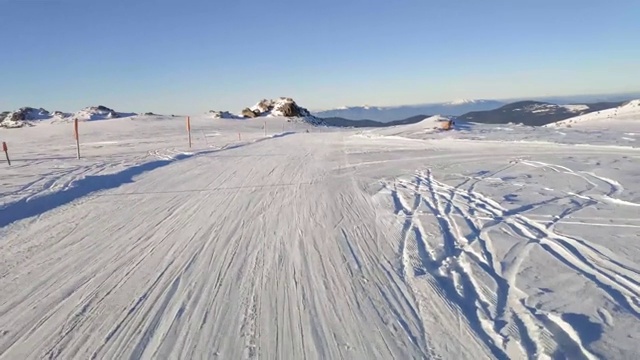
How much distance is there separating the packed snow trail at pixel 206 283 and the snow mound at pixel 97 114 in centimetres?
6002

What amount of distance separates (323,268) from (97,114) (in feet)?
225

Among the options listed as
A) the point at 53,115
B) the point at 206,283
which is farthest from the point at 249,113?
the point at 206,283

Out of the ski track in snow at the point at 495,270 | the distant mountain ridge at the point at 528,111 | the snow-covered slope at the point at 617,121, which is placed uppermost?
the distant mountain ridge at the point at 528,111

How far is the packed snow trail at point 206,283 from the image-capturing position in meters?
3.71

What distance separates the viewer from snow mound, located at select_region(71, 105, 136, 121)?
61.3 m

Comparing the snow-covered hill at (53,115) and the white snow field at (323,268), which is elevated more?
the snow-covered hill at (53,115)

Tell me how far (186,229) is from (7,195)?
5081 millimetres

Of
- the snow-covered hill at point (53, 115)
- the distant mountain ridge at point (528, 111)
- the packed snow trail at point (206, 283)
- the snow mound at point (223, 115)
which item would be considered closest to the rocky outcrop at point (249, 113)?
the snow mound at point (223, 115)

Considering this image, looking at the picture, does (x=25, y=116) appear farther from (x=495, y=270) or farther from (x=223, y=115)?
(x=495, y=270)

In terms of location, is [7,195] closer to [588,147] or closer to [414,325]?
[414,325]

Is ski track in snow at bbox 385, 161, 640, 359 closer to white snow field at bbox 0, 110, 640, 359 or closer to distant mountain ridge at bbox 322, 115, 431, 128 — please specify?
white snow field at bbox 0, 110, 640, 359

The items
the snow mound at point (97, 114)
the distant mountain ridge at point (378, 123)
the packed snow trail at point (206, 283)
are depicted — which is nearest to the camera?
the packed snow trail at point (206, 283)

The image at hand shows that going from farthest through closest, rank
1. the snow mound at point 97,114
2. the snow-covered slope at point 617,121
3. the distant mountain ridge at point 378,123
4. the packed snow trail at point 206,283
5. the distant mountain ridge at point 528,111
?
the distant mountain ridge at point 528,111, the snow mound at point 97,114, the distant mountain ridge at point 378,123, the snow-covered slope at point 617,121, the packed snow trail at point 206,283

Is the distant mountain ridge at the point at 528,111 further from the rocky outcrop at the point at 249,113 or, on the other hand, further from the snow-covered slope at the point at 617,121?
the rocky outcrop at the point at 249,113
